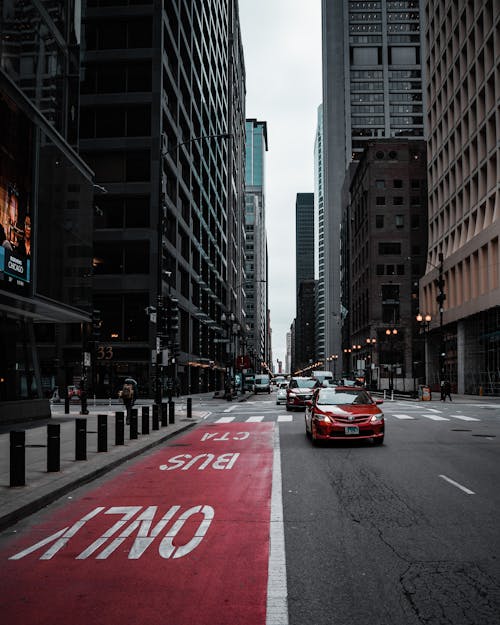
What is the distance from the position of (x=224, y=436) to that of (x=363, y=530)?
12333mm

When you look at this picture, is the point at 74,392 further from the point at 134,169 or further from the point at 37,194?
the point at 37,194

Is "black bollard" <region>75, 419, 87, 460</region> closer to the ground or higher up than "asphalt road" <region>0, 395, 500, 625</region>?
higher up

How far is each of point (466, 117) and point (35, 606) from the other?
64658mm

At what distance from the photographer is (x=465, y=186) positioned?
203 feet

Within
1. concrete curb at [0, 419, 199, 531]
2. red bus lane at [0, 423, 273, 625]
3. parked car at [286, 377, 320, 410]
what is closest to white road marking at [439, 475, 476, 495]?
red bus lane at [0, 423, 273, 625]

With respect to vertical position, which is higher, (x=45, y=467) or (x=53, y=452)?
(x=53, y=452)

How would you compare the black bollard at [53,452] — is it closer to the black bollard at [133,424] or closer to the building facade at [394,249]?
the black bollard at [133,424]

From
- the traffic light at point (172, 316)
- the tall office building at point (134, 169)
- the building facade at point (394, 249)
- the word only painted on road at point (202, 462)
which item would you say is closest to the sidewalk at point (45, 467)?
the word only painted on road at point (202, 462)

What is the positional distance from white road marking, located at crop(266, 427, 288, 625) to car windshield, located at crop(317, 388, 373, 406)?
288 inches

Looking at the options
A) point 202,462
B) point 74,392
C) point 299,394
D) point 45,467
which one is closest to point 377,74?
point 74,392

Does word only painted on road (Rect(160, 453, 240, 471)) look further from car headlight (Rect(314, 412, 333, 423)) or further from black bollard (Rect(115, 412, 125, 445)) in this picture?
car headlight (Rect(314, 412, 333, 423))

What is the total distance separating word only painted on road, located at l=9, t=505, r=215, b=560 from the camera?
6595 millimetres

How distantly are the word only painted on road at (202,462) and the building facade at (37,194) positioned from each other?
348 inches

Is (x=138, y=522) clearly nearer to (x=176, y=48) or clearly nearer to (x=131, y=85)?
(x=131, y=85)
